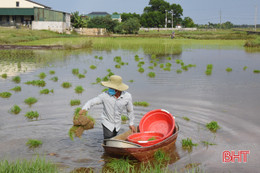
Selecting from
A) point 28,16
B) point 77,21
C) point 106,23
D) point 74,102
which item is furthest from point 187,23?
point 74,102

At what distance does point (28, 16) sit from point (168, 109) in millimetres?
58745

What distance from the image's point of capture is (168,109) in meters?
11.8

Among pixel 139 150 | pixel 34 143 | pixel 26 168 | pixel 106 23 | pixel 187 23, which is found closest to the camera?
pixel 26 168

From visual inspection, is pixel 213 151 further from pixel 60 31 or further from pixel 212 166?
pixel 60 31

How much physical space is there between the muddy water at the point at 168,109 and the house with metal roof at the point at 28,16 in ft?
140

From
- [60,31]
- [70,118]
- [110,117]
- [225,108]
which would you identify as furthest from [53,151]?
[60,31]

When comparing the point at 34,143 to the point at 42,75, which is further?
the point at 42,75

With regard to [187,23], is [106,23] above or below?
below

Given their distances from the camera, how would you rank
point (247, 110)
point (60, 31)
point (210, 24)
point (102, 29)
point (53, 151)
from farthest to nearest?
point (210, 24), point (102, 29), point (60, 31), point (247, 110), point (53, 151)

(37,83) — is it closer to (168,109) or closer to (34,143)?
(168,109)

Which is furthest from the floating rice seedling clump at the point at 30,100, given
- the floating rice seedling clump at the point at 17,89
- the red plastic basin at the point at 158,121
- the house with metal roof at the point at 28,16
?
the house with metal roof at the point at 28,16

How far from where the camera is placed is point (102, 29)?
74.4m

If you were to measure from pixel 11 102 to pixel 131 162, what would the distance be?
6961mm

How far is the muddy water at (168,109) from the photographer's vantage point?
7.50 metres
